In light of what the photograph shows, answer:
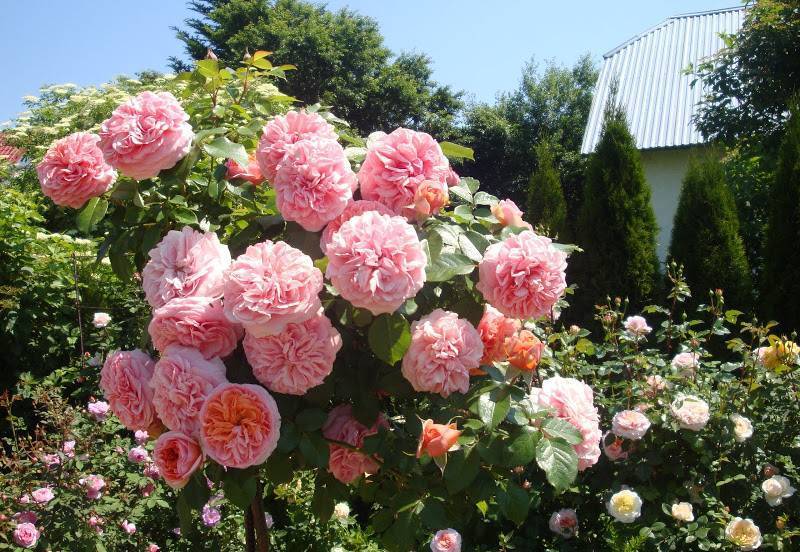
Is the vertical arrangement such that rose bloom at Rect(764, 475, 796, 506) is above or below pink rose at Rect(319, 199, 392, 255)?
below

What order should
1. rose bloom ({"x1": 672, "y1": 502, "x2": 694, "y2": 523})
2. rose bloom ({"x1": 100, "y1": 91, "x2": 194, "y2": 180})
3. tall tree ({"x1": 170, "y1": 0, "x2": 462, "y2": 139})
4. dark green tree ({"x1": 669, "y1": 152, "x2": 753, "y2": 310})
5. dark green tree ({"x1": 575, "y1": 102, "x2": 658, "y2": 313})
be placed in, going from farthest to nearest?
tall tree ({"x1": 170, "y1": 0, "x2": 462, "y2": 139}), dark green tree ({"x1": 575, "y1": 102, "x2": 658, "y2": 313}), dark green tree ({"x1": 669, "y1": 152, "x2": 753, "y2": 310}), rose bloom ({"x1": 672, "y1": 502, "x2": 694, "y2": 523}), rose bloom ({"x1": 100, "y1": 91, "x2": 194, "y2": 180})

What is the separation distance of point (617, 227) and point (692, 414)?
12.9ft

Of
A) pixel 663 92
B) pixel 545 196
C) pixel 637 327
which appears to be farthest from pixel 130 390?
pixel 663 92

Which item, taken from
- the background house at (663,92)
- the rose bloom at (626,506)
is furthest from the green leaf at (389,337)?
the background house at (663,92)

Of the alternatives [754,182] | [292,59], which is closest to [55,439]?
[754,182]

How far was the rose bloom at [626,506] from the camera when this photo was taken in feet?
7.19

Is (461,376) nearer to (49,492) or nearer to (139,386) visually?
(139,386)

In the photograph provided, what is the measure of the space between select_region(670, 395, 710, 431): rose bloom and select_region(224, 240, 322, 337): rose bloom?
5.64 ft

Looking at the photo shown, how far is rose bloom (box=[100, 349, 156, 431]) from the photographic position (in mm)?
1198

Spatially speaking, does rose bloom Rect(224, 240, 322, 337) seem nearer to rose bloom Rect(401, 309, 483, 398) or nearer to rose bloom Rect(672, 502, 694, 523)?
rose bloom Rect(401, 309, 483, 398)

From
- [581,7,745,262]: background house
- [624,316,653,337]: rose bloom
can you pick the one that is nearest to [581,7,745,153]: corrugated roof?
[581,7,745,262]: background house

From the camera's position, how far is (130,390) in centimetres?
121

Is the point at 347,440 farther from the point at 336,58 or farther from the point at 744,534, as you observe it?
the point at 336,58

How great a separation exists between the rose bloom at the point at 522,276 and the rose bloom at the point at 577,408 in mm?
279
